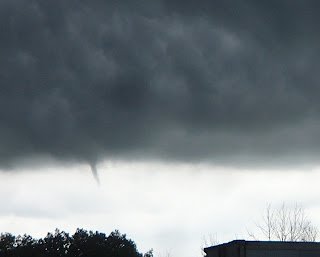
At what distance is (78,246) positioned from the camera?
9869 centimetres

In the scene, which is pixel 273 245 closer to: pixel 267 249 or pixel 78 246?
pixel 267 249

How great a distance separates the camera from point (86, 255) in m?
97.4

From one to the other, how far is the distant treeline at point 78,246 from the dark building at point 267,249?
61081 mm

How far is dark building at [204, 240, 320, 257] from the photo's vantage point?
35.1 m

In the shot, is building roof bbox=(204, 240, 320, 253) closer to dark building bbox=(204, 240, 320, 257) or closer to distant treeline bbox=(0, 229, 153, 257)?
dark building bbox=(204, 240, 320, 257)

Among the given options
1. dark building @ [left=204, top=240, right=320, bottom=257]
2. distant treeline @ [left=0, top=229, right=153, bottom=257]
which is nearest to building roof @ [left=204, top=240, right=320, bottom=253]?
dark building @ [left=204, top=240, right=320, bottom=257]

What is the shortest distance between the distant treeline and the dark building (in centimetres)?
6108

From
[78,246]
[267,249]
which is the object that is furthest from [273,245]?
[78,246]

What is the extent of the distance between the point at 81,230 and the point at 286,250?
67.8 m

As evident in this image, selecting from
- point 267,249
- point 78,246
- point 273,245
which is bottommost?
point 267,249

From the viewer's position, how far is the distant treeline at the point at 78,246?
96562 millimetres

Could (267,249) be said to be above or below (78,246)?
below

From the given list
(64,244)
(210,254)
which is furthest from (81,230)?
(210,254)

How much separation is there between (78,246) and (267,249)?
216 ft
